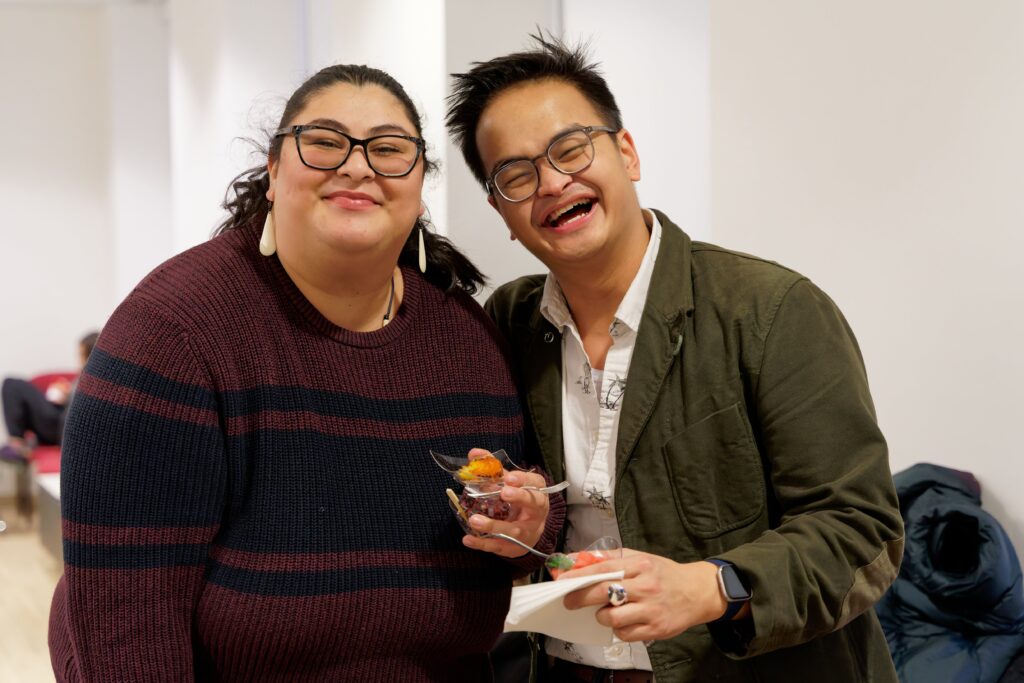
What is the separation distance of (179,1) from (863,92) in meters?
4.76

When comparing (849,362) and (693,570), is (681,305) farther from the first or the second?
(693,570)

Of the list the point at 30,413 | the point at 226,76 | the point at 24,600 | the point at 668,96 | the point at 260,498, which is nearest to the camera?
the point at 260,498

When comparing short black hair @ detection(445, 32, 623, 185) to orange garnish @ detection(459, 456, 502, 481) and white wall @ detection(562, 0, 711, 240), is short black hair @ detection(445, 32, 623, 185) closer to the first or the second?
orange garnish @ detection(459, 456, 502, 481)

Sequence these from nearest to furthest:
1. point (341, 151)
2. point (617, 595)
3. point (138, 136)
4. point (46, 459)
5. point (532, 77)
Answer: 1. point (617, 595)
2. point (341, 151)
3. point (532, 77)
4. point (46, 459)
5. point (138, 136)

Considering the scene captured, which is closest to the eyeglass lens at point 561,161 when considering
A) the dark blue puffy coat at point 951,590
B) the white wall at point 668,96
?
the dark blue puffy coat at point 951,590

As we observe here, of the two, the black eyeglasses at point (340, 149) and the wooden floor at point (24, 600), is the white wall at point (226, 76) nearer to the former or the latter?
the wooden floor at point (24, 600)

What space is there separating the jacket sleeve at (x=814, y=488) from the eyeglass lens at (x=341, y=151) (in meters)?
0.69

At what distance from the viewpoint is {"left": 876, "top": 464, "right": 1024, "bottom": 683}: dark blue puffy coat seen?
2.75 m

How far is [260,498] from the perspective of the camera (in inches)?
64.9

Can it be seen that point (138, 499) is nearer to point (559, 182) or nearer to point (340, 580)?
point (340, 580)

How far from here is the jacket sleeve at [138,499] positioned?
1533mm

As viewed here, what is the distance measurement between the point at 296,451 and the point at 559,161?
0.71 m

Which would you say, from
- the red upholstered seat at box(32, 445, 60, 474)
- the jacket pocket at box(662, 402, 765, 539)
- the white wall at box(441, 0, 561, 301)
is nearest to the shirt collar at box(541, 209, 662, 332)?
the jacket pocket at box(662, 402, 765, 539)

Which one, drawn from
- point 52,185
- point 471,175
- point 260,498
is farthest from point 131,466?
point 52,185
